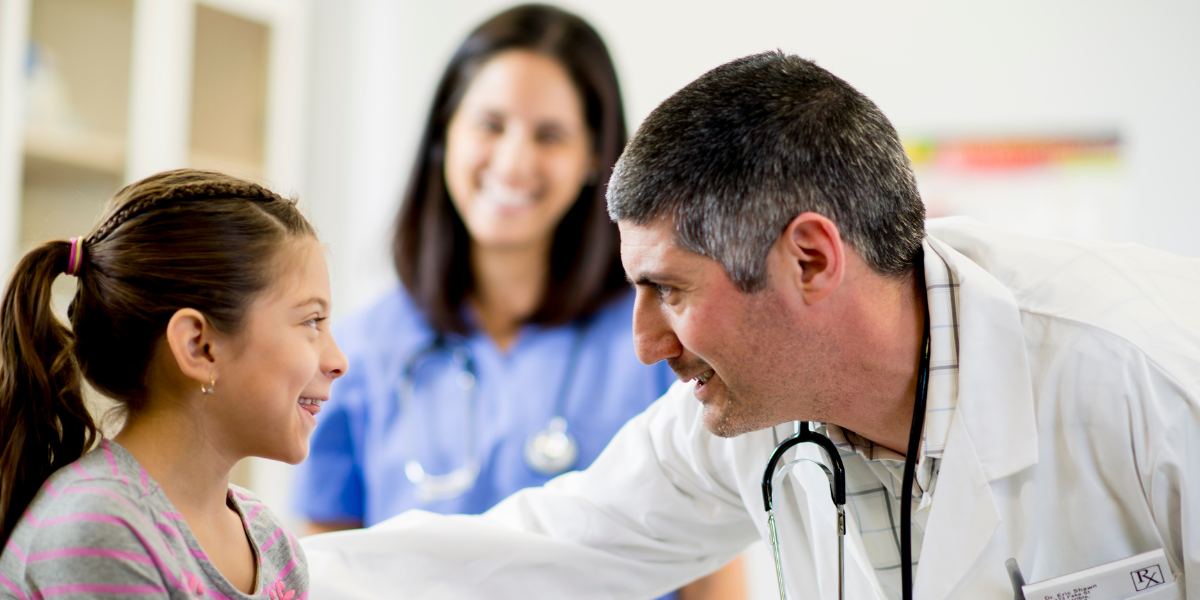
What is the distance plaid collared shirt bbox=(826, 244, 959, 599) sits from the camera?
981 millimetres

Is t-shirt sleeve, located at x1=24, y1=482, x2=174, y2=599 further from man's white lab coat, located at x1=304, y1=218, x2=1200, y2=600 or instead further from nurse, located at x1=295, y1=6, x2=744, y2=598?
nurse, located at x1=295, y1=6, x2=744, y2=598

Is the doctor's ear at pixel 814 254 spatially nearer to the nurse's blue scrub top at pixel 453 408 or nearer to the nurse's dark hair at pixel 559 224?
the nurse's blue scrub top at pixel 453 408

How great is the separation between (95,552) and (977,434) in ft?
2.82

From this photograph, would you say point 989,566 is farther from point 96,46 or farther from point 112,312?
point 96,46

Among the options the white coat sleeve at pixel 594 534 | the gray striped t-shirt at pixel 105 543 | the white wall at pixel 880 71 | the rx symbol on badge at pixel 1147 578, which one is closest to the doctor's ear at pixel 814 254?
the white coat sleeve at pixel 594 534


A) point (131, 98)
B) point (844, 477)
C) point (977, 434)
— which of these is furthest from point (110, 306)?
point (131, 98)

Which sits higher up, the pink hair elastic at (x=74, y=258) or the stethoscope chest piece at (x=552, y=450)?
the pink hair elastic at (x=74, y=258)

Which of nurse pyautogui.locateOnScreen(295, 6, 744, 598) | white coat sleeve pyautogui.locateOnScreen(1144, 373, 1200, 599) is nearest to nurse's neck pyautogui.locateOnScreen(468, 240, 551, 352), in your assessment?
nurse pyautogui.locateOnScreen(295, 6, 744, 598)

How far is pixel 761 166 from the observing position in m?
0.91

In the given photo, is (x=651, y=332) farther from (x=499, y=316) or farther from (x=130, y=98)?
(x=130, y=98)

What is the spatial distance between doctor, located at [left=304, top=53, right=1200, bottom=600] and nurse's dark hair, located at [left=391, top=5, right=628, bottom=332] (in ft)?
2.46

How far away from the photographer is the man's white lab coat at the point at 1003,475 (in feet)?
2.92

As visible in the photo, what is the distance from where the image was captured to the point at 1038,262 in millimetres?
1012

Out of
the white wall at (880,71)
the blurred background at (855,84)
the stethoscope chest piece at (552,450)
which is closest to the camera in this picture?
the stethoscope chest piece at (552,450)
